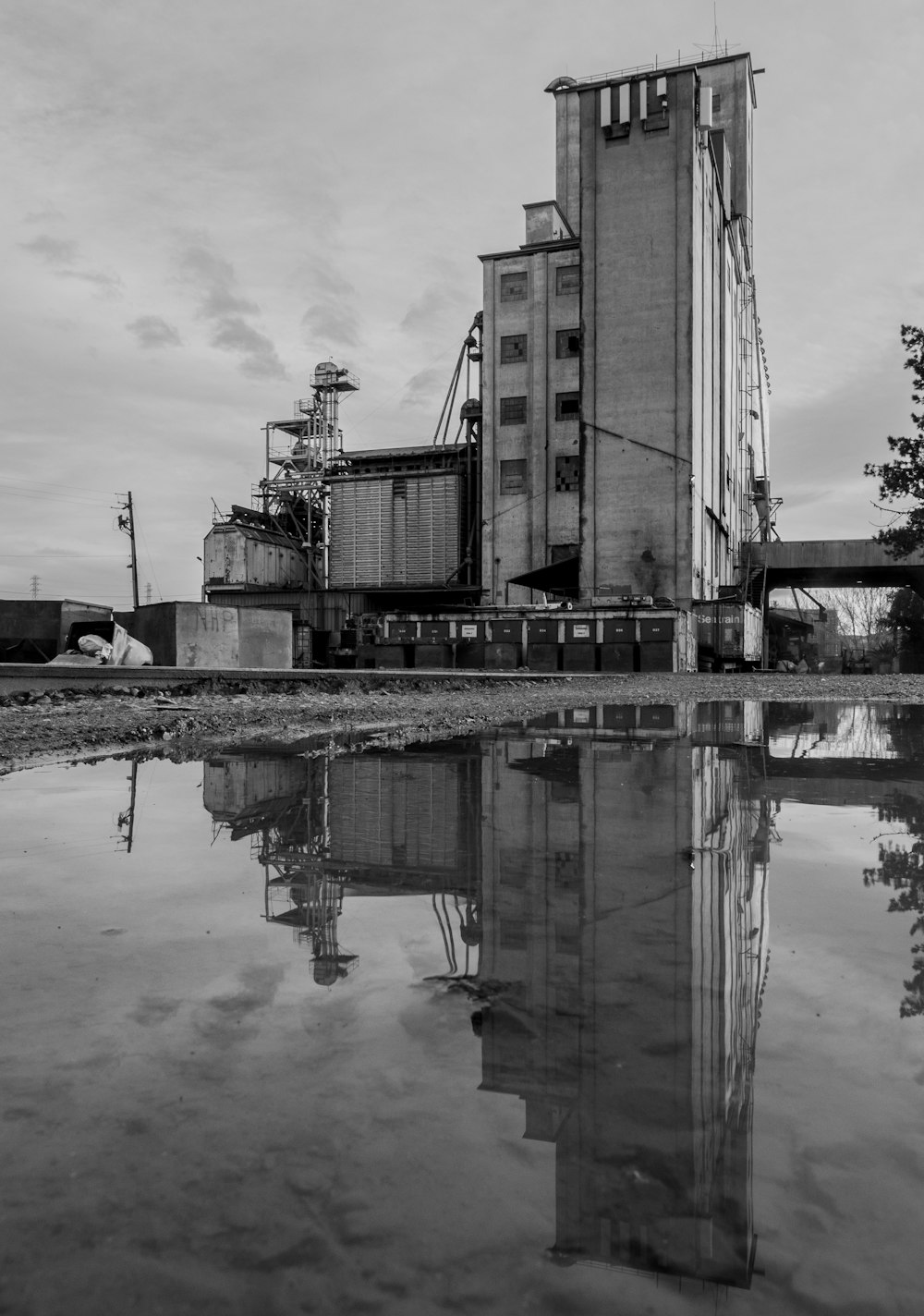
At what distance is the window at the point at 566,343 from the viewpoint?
42.0 m

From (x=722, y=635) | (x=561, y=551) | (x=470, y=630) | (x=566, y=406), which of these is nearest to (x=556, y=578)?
(x=561, y=551)

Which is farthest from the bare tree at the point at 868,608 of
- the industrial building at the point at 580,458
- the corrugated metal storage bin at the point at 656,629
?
the corrugated metal storage bin at the point at 656,629

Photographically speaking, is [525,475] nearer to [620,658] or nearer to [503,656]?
[503,656]

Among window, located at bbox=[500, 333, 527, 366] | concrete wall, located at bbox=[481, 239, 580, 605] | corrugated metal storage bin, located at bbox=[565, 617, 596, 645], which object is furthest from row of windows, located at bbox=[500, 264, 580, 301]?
corrugated metal storage bin, located at bbox=[565, 617, 596, 645]

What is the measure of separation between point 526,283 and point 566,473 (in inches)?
379

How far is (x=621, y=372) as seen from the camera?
117 feet

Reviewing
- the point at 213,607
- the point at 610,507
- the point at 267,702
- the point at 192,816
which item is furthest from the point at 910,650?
the point at 192,816

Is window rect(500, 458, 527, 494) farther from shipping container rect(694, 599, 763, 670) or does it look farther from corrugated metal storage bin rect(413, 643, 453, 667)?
corrugated metal storage bin rect(413, 643, 453, 667)

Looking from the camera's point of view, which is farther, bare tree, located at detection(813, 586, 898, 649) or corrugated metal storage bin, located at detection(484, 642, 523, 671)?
bare tree, located at detection(813, 586, 898, 649)

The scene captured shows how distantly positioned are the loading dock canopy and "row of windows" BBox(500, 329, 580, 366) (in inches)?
409

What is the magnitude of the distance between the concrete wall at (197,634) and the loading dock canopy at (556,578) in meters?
19.2

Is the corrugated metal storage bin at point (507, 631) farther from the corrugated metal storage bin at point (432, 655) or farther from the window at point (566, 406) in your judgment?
the window at point (566, 406)

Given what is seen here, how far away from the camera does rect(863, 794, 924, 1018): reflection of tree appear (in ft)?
6.02

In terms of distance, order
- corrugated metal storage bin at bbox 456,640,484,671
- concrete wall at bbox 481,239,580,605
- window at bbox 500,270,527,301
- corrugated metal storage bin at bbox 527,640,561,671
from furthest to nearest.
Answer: window at bbox 500,270,527,301 → concrete wall at bbox 481,239,580,605 → corrugated metal storage bin at bbox 456,640,484,671 → corrugated metal storage bin at bbox 527,640,561,671
